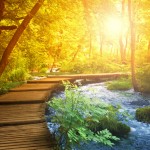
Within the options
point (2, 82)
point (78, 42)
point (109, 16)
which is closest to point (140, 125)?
point (109, 16)

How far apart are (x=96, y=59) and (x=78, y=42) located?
8.73 metres

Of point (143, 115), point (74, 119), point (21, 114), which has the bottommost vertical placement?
point (143, 115)

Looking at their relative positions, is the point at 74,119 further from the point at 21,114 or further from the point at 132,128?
the point at 132,128

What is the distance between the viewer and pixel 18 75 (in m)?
20.0

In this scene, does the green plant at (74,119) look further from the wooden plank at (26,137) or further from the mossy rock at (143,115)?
the mossy rock at (143,115)

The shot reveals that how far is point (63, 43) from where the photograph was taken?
34719 mm

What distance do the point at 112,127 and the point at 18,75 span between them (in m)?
11.9

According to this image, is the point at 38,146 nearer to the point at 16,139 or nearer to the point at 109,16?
the point at 16,139

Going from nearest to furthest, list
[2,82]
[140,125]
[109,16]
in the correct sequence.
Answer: [140,125]
[109,16]
[2,82]

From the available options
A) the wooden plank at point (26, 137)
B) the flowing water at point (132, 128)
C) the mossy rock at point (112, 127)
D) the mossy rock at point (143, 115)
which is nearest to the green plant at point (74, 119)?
the wooden plank at point (26, 137)

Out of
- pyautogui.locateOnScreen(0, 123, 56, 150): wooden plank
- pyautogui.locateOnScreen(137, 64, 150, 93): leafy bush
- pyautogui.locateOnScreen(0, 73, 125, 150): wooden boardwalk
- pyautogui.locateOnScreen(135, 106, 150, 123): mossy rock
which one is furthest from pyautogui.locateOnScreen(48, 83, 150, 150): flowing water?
pyautogui.locateOnScreen(0, 123, 56, 150): wooden plank

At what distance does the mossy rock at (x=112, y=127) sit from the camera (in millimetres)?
9406

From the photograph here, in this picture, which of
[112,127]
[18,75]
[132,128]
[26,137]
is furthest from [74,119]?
[18,75]

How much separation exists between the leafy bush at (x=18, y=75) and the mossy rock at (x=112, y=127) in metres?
11.0
